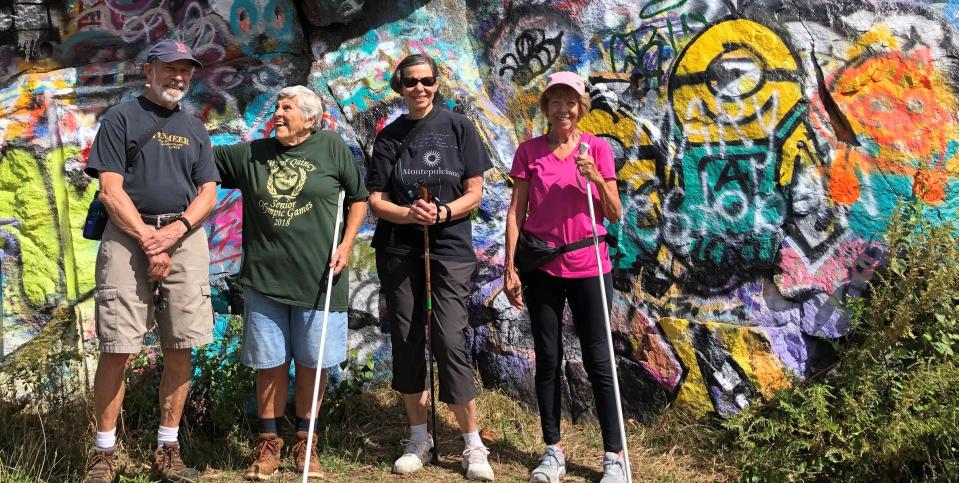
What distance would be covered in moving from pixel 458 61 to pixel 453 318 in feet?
7.60

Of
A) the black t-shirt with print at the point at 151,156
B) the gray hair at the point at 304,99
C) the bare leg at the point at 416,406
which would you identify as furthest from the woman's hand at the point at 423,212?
the black t-shirt with print at the point at 151,156

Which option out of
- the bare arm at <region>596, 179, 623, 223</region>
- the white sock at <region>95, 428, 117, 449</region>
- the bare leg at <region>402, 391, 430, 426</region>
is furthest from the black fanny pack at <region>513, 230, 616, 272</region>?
the white sock at <region>95, 428, 117, 449</region>

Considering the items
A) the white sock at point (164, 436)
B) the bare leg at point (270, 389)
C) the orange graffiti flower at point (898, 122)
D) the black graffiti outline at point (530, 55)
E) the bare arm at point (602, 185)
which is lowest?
the white sock at point (164, 436)

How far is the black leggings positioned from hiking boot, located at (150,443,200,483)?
6.11ft

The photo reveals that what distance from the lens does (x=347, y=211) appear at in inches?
182

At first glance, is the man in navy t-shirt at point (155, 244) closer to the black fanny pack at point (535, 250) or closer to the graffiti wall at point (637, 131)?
the black fanny pack at point (535, 250)

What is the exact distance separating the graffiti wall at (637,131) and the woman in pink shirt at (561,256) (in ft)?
3.27

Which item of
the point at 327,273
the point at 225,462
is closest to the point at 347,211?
the point at 327,273

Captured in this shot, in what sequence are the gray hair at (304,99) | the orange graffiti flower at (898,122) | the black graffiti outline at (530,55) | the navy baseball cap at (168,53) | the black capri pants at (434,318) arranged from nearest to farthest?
the navy baseball cap at (168,53), the gray hair at (304,99), the black capri pants at (434,318), the orange graffiti flower at (898,122), the black graffiti outline at (530,55)

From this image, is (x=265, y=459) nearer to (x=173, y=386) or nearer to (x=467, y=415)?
(x=173, y=386)

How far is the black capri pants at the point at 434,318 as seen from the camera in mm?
4516

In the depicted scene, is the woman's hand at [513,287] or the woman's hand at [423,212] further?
the woman's hand at [513,287]

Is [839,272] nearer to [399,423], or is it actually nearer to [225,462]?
[399,423]

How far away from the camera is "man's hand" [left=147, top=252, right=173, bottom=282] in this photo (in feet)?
13.5
